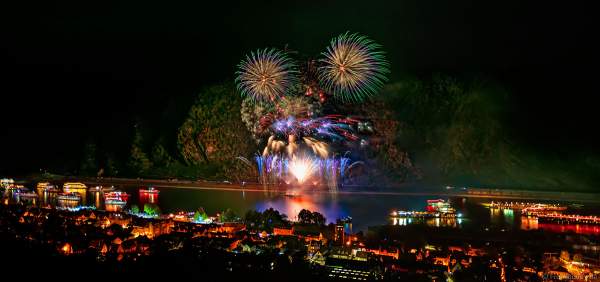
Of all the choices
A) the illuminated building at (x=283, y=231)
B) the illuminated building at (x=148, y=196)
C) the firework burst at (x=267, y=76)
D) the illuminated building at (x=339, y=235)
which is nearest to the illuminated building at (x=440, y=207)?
the illuminated building at (x=339, y=235)

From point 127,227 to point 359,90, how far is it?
10513mm

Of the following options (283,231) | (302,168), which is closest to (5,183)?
(302,168)

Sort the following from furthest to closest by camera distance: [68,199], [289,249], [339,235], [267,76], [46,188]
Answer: [46,188] < [267,76] < [68,199] < [339,235] < [289,249]

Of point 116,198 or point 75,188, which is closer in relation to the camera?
point 116,198

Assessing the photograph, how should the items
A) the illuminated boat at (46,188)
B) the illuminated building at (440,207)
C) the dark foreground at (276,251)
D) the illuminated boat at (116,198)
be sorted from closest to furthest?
the dark foreground at (276,251)
the illuminated building at (440,207)
the illuminated boat at (116,198)
the illuminated boat at (46,188)

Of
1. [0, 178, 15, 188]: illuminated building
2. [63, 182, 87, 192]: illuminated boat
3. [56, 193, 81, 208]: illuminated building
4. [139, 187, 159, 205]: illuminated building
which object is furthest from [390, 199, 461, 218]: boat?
[0, 178, 15, 188]: illuminated building

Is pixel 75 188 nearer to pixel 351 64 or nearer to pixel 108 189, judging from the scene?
pixel 108 189

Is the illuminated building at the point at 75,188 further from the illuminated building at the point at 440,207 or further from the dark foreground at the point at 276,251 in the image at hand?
the illuminated building at the point at 440,207

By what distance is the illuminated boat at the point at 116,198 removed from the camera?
17609 millimetres

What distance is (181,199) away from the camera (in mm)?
17812

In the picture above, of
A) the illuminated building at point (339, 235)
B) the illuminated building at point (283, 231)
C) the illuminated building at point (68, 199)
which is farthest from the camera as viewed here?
the illuminated building at point (68, 199)

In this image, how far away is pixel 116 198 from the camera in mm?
18281

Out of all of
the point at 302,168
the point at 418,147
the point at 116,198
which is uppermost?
the point at 418,147

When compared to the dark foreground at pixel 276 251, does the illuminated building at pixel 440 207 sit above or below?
above
